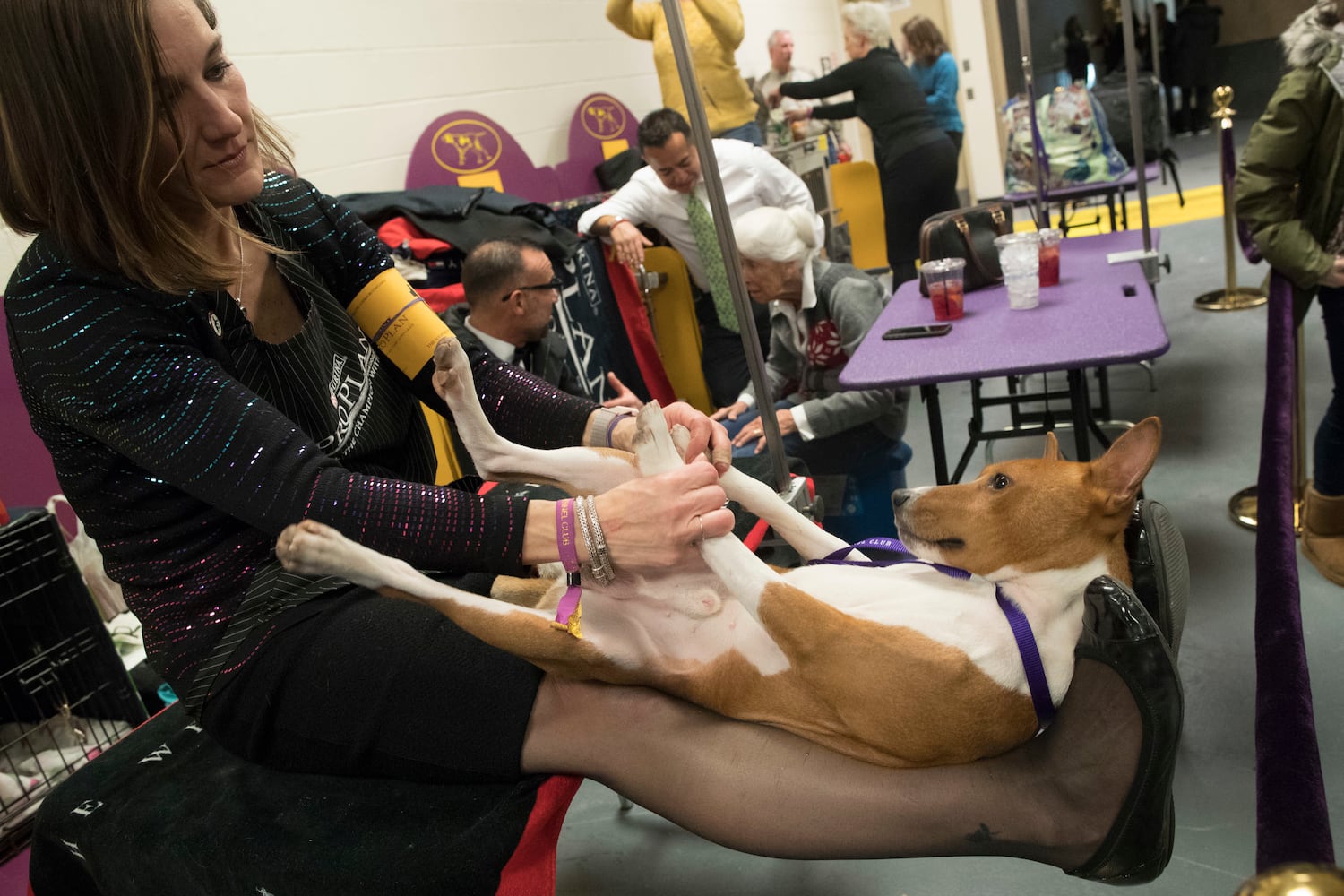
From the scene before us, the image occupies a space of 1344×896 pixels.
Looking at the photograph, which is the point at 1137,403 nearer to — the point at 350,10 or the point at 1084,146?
the point at 1084,146

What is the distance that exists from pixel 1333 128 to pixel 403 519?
102 inches

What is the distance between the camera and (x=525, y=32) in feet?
15.6

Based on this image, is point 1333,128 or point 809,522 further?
point 1333,128

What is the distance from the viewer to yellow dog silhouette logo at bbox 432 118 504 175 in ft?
13.6

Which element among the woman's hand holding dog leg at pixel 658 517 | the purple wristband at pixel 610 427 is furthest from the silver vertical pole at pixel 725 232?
the woman's hand holding dog leg at pixel 658 517

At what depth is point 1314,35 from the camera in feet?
7.66

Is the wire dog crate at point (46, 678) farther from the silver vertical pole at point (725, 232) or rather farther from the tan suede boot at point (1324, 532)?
the tan suede boot at point (1324, 532)

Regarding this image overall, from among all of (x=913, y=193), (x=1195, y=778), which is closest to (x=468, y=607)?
(x=1195, y=778)

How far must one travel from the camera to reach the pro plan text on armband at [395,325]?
4.88 feet

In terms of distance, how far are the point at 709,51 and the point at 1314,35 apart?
2954mm

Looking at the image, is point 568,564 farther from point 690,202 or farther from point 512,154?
point 512,154

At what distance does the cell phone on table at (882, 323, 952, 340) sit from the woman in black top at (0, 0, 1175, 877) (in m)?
1.44

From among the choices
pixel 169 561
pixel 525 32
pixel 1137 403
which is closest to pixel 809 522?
pixel 169 561

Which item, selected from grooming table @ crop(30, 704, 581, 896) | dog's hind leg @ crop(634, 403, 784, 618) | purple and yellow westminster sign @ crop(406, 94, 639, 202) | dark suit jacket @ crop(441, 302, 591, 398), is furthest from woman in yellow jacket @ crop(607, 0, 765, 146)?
grooming table @ crop(30, 704, 581, 896)
